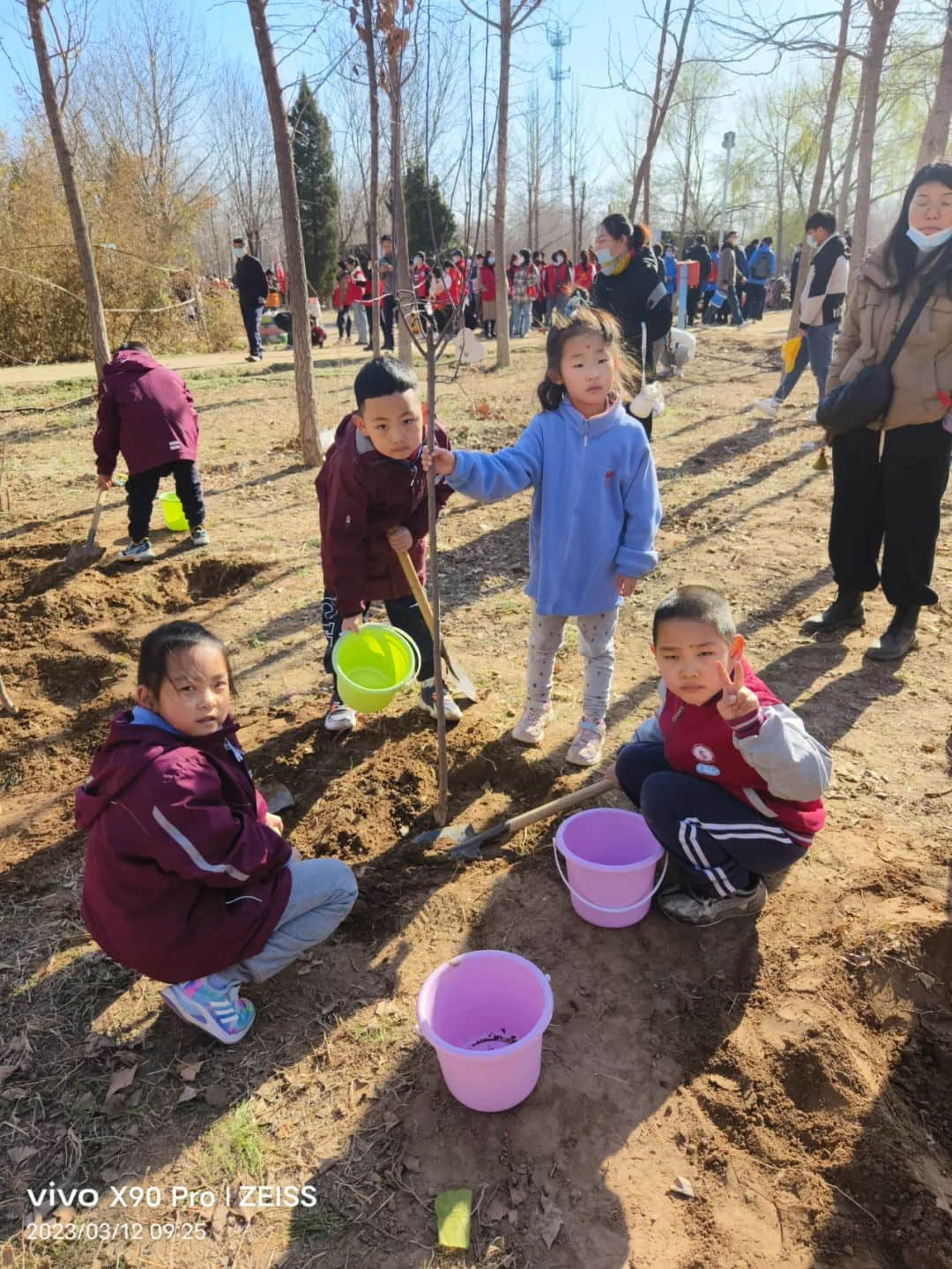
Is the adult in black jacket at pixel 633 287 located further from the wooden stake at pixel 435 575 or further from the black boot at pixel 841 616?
the wooden stake at pixel 435 575

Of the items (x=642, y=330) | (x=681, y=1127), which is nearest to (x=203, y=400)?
(x=642, y=330)

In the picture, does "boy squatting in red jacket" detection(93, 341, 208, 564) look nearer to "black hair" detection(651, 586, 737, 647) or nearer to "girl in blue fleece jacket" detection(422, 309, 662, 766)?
"girl in blue fleece jacket" detection(422, 309, 662, 766)

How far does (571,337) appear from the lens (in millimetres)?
2803

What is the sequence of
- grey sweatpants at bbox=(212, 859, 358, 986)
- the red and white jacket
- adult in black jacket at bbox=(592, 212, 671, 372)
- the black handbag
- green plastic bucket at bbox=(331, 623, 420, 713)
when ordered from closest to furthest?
the red and white jacket
grey sweatpants at bbox=(212, 859, 358, 986)
green plastic bucket at bbox=(331, 623, 420, 713)
the black handbag
adult in black jacket at bbox=(592, 212, 671, 372)

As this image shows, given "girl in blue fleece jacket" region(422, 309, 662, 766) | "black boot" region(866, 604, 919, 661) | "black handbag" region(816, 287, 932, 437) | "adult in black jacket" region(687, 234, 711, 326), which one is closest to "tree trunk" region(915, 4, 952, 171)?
"black handbag" region(816, 287, 932, 437)

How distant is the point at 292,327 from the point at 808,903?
6.22 meters

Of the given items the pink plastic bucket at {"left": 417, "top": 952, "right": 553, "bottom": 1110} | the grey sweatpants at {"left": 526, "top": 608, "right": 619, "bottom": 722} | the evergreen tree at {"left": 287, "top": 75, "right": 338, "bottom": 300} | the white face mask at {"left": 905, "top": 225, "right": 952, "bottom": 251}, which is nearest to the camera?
the pink plastic bucket at {"left": 417, "top": 952, "right": 553, "bottom": 1110}

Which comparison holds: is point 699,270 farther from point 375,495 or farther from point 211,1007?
point 211,1007

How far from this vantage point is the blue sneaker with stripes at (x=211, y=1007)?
2.15m

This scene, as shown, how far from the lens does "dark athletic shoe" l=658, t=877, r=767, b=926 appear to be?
247 cm

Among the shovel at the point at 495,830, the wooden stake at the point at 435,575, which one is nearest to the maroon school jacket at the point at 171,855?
the wooden stake at the point at 435,575

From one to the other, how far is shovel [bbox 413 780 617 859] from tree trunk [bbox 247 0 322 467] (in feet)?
16.6

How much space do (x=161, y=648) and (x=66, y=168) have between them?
24.9 feet

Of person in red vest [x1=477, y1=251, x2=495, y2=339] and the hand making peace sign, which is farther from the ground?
person in red vest [x1=477, y1=251, x2=495, y2=339]
